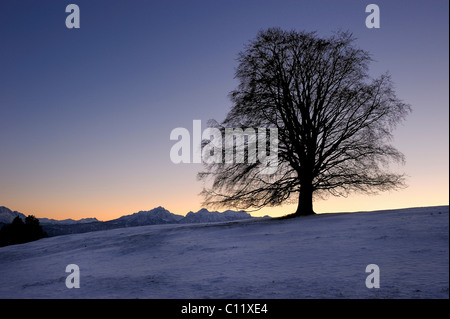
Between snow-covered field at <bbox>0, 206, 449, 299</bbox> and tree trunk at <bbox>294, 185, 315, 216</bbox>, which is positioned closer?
snow-covered field at <bbox>0, 206, 449, 299</bbox>

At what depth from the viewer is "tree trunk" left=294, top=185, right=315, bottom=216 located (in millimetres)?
18719

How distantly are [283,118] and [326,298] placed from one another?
1406 cm

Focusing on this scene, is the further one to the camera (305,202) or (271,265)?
(305,202)

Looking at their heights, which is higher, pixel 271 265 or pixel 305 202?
pixel 305 202

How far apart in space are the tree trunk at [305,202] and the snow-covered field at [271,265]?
12.2ft

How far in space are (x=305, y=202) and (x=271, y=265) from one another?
1043 cm

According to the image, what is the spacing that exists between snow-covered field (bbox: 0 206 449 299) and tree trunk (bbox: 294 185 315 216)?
3.71m

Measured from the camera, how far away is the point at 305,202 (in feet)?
61.8

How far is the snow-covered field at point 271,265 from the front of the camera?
7.04m

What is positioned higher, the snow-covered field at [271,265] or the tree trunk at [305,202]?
the tree trunk at [305,202]

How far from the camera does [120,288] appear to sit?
829 centimetres

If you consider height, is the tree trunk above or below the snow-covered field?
above
